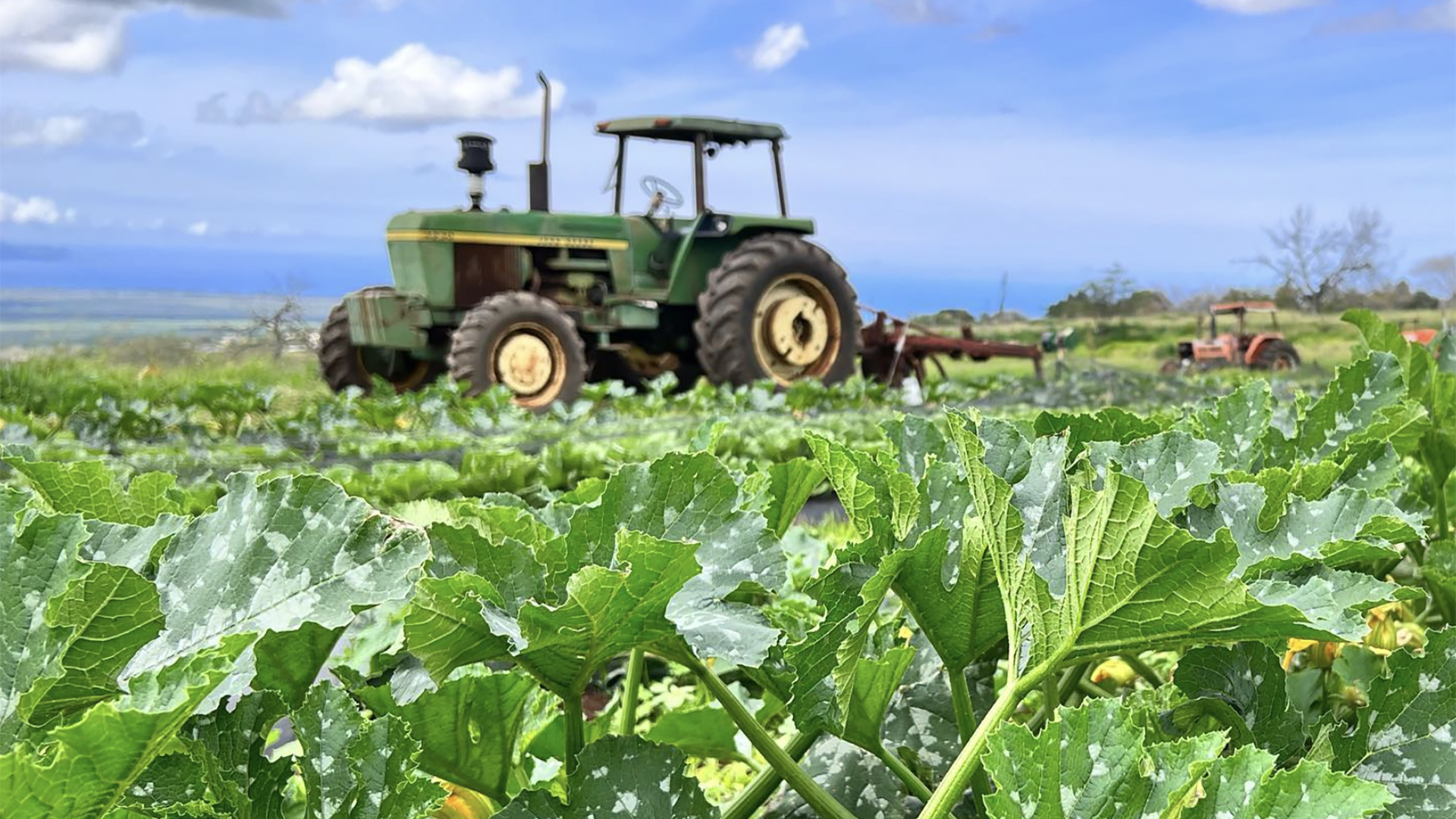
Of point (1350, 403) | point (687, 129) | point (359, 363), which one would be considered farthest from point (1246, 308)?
point (1350, 403)

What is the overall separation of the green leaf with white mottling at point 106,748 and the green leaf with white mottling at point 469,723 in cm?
20

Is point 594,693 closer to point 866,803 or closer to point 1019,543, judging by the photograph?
point 866,803

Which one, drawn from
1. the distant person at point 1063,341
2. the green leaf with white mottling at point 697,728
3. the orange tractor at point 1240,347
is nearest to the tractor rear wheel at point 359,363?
the distant person at point 1063,341

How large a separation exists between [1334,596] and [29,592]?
0.63 metres

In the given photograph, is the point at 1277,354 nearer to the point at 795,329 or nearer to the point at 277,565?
Answer: the point at 795,329

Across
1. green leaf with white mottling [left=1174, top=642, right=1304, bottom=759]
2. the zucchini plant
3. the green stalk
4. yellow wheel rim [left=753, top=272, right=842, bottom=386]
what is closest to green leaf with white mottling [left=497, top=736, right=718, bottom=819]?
the zucchini plant

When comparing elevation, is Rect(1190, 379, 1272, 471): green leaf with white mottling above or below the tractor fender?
above

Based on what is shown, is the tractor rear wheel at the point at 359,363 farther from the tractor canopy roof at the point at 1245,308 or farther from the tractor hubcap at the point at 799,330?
the tractor canopy roof at the point at 1245,308

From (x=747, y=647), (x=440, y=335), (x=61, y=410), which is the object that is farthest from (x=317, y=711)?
(x=440, y=335)

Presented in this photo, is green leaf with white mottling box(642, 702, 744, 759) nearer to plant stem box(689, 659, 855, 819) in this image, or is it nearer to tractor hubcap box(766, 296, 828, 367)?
plant stem box(689, 659, 855, 819)

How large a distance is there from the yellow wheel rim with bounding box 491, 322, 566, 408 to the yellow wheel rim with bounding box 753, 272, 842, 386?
1.51 meters

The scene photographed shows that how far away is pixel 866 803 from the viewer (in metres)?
0.71

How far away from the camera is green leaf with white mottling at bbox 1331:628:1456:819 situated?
2.01ft

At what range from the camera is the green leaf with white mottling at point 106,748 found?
0.39 metres
